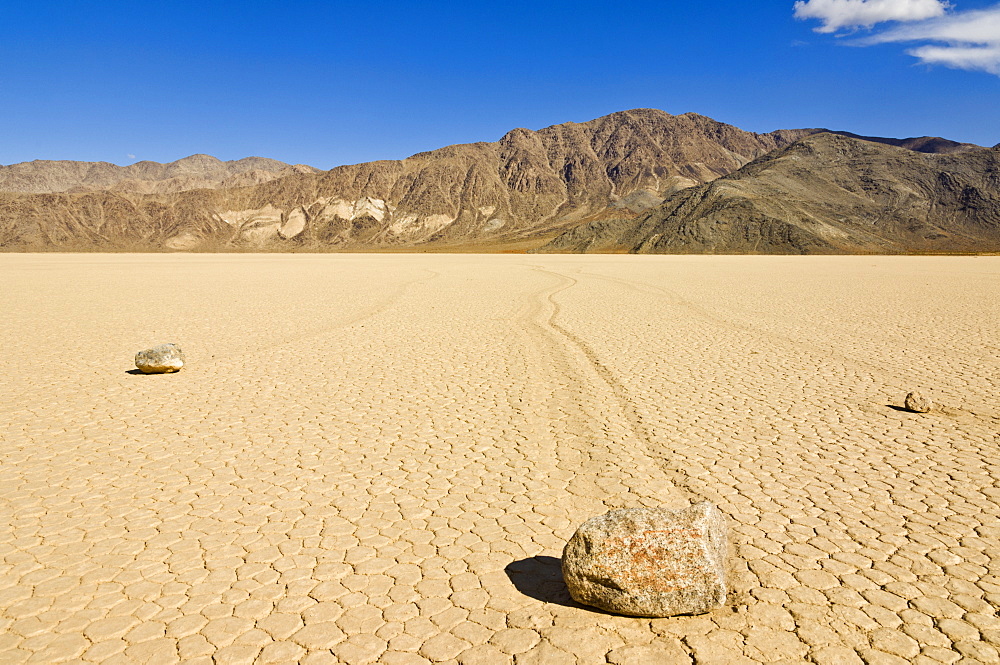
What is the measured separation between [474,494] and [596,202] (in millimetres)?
130482

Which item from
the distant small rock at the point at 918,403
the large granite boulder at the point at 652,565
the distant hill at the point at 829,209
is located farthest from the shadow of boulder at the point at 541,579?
the distant hill at the point at 829,209

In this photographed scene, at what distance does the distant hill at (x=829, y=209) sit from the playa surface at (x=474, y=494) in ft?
222

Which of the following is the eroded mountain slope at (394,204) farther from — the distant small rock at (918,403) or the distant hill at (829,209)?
the distant small rock at (918,403)

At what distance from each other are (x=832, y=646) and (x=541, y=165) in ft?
478

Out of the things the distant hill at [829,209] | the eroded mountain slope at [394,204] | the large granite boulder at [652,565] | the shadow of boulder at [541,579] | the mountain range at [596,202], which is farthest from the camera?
the eroded mountain slope at [394,204]

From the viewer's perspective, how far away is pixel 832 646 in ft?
9.60

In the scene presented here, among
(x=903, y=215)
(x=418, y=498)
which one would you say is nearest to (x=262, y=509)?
(x=418, y=498)

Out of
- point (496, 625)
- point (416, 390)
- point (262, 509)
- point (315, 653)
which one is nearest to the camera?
A: point (315, 653)

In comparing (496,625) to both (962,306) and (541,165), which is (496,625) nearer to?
(962,306)

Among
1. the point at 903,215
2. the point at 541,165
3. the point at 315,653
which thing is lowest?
the point at 315,653

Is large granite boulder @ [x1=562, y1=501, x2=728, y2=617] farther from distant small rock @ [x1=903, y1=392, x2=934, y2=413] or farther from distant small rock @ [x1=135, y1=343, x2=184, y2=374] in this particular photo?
distant small rock @ [x1=135, y1=343, x2=184, y2=374]

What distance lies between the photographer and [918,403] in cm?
664

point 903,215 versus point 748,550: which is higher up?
point 903,215

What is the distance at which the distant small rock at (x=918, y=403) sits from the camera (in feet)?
21.8
